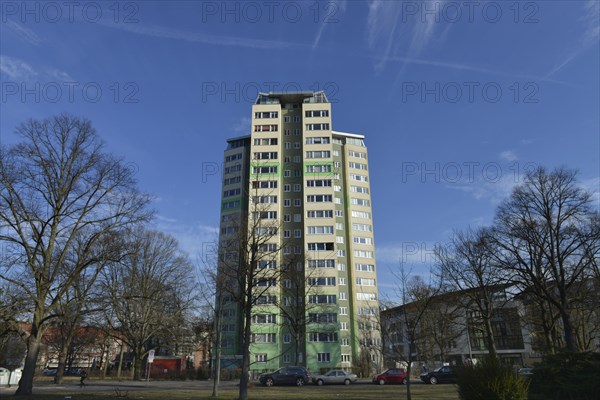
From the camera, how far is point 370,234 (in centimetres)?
8012

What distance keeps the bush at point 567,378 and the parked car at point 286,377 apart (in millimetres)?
25081

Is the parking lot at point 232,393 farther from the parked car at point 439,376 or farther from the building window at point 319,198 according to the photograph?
the building window at point 319,198

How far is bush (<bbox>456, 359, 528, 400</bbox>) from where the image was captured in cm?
1012

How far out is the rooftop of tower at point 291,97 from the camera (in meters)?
81.6

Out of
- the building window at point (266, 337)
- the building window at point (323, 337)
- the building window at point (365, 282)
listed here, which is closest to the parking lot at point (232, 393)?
the building window at point (323, 337)

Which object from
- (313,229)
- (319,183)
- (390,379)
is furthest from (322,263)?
(390,379)

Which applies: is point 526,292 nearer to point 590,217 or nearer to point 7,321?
point 590,217

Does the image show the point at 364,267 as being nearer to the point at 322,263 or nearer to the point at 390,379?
the point at 322,263

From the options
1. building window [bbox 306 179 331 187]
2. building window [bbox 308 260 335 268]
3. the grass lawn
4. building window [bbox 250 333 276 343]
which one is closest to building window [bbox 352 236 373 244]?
building window [bbox 308 260 335 268]

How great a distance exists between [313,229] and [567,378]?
57.1 m

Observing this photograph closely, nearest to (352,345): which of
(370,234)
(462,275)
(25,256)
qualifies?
(370,234)

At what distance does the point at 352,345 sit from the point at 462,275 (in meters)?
33.8

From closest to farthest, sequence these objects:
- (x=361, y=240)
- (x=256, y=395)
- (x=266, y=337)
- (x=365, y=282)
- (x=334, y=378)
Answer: (x=256, y=395) → (x=334, y=378) → (x=266, y=337) → (x=365, y=282) → (x=361, y=240)

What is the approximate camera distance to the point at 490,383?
33.4 feet
